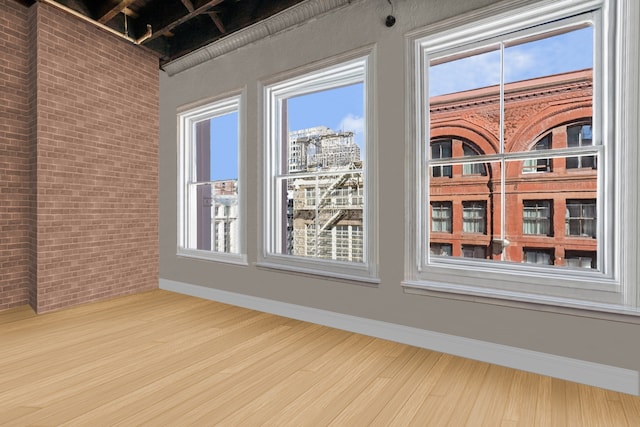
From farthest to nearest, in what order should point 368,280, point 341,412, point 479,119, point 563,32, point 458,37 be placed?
point 479,119
point 368,280
point 458,37
point 563,32
point 341,412

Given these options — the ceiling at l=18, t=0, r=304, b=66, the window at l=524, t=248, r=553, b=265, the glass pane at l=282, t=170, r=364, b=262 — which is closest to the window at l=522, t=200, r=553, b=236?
the window at l=524, t=248, r=553, b=265

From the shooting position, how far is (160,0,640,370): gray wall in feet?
6.46

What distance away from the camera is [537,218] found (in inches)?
344

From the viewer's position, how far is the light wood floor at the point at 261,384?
158 centimetres

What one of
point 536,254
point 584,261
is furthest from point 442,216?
point 584,261

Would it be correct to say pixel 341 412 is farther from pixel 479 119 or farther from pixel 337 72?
pixel 479 119

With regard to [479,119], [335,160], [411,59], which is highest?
[479,119]

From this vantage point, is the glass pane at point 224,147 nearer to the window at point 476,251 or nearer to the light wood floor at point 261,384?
the light wood floor at point 261,384

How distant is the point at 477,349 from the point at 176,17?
408 centimetres

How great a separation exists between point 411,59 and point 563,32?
3.15 feet

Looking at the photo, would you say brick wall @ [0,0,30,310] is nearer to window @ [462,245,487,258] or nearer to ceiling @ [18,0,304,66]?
ceiling @ [18,0,304,66]

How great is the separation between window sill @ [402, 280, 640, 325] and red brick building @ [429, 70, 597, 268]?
3.13m

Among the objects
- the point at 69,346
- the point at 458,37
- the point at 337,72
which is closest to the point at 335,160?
the point at 337,72

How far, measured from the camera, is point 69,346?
247cm
